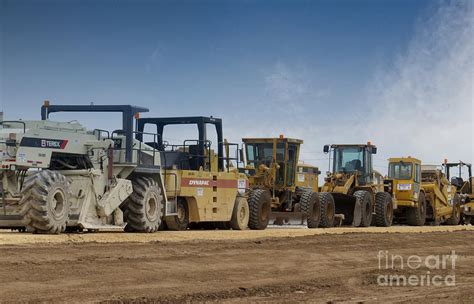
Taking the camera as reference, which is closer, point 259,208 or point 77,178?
point 77,178

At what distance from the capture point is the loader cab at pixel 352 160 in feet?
103

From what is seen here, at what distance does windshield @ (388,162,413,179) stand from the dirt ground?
1677cm

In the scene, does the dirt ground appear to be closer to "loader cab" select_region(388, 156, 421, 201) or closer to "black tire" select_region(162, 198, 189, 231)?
"black tire" select_region(162, 198, 189, 231)

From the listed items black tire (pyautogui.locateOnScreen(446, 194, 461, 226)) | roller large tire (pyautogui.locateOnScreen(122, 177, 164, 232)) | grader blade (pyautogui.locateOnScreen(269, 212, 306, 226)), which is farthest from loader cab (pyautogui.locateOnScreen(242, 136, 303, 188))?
black tire (pyautogui.locateOnScreen(446, 194, 461, 226))

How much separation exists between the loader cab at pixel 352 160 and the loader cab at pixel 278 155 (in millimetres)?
3859

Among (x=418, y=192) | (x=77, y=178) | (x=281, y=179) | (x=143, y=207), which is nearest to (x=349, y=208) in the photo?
(x=281, y=179)

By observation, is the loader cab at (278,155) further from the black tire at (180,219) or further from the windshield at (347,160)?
the black tire at (180,219)

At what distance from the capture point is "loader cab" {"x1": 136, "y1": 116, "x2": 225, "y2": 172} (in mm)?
22938

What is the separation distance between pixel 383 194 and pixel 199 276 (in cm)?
2096

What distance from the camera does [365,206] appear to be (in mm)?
30344

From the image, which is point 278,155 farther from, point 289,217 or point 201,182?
point 201,182

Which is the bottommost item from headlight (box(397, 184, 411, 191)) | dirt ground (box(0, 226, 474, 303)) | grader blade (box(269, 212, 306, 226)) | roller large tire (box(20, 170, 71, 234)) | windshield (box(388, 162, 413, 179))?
dirt ground (box(0, 226, 474, 303))

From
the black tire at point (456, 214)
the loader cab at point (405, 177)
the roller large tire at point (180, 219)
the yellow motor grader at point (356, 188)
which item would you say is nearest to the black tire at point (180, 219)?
the roller large tire at point (180, 219)

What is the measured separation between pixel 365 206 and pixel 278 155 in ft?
15.1
